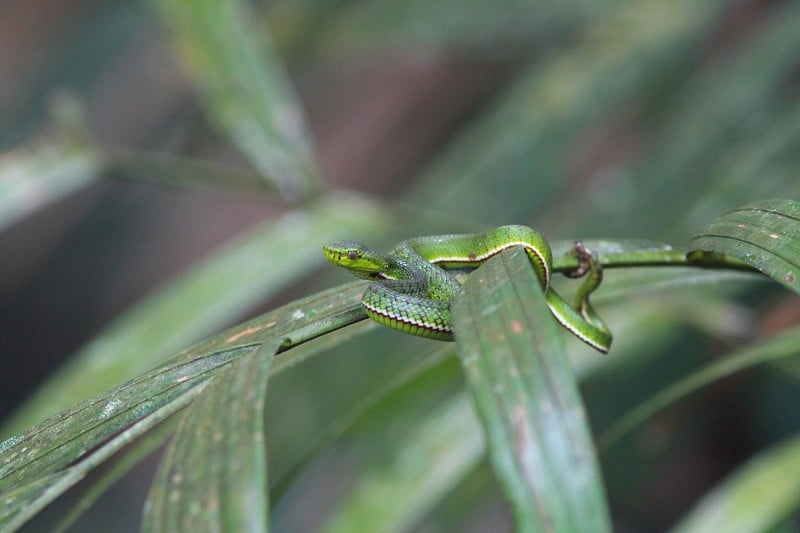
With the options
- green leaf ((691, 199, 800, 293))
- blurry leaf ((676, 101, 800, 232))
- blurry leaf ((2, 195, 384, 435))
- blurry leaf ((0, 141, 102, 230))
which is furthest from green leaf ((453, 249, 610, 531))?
blurry leaf ((0, 141, 102, 230))

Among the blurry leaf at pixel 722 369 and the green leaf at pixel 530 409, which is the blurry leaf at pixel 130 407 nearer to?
the green leaf at pixel 530 409

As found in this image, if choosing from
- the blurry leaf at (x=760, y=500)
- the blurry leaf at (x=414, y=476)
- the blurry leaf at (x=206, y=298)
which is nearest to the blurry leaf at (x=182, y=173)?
the blurry leaf at (x=206, y=298)

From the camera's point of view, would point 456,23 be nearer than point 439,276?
No

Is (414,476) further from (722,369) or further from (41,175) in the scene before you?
(41,175)

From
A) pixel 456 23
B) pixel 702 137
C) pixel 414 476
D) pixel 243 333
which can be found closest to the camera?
pixel 243 333

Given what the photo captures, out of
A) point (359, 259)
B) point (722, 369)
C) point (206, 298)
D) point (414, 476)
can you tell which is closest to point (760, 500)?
point (722, 369)

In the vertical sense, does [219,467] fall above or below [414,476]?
below
